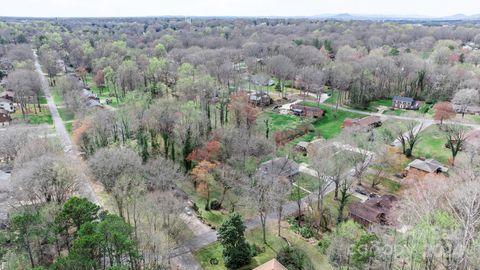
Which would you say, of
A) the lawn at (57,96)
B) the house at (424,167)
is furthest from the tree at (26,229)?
the lawn at (57,96)

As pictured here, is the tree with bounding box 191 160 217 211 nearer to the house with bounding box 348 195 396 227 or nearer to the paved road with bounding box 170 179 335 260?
the paved road with bounding box 170 179 335 260

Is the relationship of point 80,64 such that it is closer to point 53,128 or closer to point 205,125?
point 53,128

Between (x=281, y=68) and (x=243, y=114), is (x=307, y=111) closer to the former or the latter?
(x=243, y=114)

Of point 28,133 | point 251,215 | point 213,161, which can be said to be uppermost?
point 28,133

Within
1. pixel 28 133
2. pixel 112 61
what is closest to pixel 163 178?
pixel 28 133

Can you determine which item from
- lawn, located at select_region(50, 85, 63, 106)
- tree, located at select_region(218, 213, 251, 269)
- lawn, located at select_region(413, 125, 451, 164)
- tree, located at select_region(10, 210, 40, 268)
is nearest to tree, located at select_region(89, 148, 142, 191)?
tree, located at select_region(10, 210, 40, 268)

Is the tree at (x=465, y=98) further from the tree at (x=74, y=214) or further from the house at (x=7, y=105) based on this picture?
the house at (x=7, y=105)
